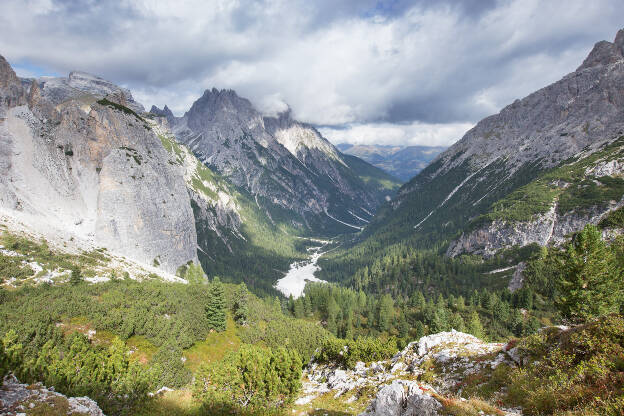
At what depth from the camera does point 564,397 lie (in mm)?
14477

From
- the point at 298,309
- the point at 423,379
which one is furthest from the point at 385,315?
the point at 423,379

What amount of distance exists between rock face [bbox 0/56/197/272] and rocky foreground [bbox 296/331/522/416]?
11354cm

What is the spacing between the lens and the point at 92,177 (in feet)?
421

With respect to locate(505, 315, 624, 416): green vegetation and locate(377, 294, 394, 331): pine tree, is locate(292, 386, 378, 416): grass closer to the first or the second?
A: locate(505, 315, 624, 416): green vegetation

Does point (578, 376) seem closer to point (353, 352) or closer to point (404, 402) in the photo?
point (404, 402)

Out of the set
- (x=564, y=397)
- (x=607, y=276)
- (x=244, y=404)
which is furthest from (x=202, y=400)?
(x=607, y=276)

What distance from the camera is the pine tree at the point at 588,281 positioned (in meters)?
32.3

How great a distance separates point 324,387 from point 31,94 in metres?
162

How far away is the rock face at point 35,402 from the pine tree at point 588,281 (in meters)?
48.7

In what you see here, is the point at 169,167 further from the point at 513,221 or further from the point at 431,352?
the point at 513,221

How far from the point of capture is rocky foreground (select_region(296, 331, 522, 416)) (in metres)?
16.4

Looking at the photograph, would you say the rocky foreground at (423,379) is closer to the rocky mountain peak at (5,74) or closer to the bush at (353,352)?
the bush at (353,352)

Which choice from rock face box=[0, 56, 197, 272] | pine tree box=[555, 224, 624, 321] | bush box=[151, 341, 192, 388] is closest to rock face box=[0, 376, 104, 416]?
bush box=[151, 341, 192, 388]

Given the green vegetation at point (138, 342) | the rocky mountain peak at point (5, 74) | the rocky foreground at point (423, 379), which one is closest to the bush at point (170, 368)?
the green vegetation at point (138, 342)
